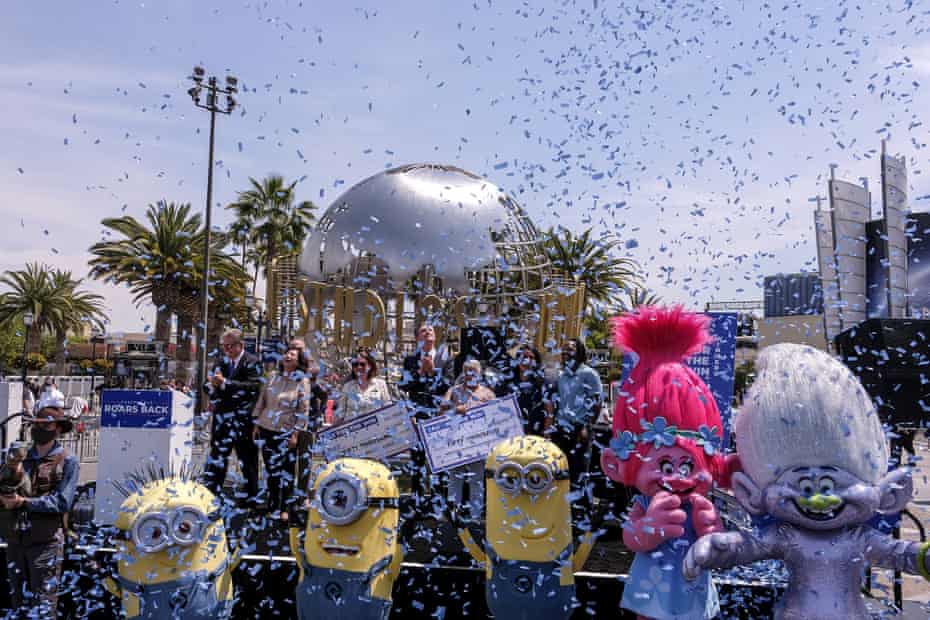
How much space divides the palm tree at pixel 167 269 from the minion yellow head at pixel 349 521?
71.0ft

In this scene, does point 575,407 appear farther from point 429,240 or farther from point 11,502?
point 429,240

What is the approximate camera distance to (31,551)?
5.02 metres

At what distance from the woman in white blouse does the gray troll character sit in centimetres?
362

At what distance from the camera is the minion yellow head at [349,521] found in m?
4.69

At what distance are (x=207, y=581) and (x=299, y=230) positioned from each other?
30239 mm

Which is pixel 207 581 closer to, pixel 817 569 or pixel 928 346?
pixel 817 569

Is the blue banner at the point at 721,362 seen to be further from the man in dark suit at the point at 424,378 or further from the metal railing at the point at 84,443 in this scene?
the metal railing at the point at 84,443

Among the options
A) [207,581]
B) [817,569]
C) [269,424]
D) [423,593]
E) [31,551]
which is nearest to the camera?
[817,569]

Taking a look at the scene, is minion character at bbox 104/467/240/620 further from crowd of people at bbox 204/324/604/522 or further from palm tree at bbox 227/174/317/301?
palm tree at bbox 227/174/317/301

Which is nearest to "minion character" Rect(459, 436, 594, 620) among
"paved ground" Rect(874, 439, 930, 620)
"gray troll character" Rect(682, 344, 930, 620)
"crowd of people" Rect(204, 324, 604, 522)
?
"gray troll character" Rect(682, 344, 930, 620)

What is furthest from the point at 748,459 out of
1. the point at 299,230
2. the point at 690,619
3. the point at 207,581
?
the point at 299,230

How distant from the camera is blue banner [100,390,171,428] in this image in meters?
7.43

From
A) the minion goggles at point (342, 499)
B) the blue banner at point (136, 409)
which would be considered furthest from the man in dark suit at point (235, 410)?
the minion goggles at point (342, 499)

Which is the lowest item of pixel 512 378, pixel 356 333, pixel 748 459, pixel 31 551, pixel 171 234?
pixel 31 551
